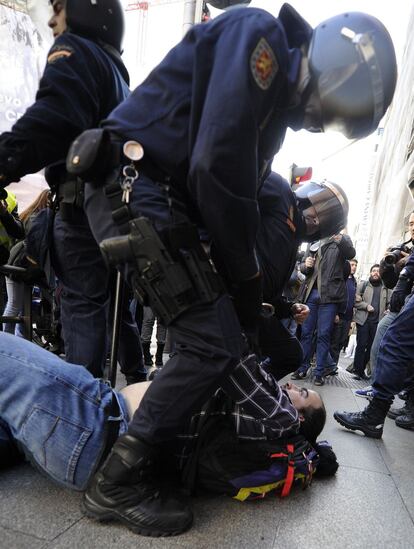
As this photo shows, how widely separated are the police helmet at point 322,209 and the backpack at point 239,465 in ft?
3.88

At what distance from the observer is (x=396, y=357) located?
259 cm

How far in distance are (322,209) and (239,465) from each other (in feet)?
4.66

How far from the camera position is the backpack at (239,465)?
138 cm

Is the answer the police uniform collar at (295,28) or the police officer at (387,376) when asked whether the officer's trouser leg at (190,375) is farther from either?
the police officer at (387,376)

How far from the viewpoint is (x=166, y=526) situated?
3.75 feet

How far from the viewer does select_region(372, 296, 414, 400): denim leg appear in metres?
2.56

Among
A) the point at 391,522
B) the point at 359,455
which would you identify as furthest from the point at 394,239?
the point at 391,522

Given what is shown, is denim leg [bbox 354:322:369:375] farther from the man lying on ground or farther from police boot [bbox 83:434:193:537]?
police boot [bbox 83:434:193:537]

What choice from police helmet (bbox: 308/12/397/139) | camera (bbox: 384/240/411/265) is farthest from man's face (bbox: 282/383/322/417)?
camera (bbox: 384/240/411/265)

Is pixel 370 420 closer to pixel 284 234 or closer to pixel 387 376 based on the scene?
pixel 387 376

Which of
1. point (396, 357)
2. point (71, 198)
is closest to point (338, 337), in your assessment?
point (396, 357)

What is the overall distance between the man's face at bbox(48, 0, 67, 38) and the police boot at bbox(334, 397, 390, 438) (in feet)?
8.71

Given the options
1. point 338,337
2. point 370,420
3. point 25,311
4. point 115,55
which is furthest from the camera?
point 338,337

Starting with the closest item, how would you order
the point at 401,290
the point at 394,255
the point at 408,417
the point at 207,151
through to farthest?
the point at 207,151, the point at 408,417, the point at 401,290, the point at 394,255
